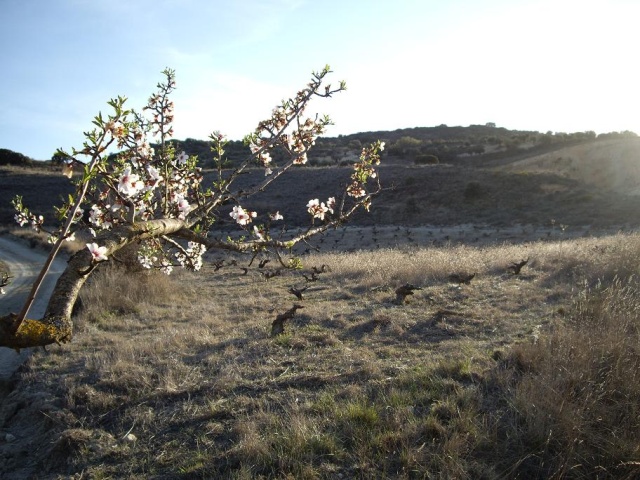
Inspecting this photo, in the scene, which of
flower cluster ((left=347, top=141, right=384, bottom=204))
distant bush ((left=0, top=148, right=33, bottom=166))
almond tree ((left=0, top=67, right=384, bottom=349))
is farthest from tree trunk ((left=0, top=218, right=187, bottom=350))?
distant bush ((left=0, top=148, right=33, bottom=166))

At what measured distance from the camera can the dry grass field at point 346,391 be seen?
338 cm

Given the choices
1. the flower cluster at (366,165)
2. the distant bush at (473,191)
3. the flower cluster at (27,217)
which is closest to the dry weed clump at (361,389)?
the flower cluster at (27,217)

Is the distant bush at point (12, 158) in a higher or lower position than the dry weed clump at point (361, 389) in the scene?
higher

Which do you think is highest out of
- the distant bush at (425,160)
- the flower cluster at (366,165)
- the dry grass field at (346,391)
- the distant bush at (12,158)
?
the distant bush at (12,158)

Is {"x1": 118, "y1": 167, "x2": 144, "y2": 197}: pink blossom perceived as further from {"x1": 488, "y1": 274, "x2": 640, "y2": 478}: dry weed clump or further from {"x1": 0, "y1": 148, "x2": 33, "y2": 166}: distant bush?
{"x1": 0, "y1": 148, "x2": 33, "y2": 166}: distant bush

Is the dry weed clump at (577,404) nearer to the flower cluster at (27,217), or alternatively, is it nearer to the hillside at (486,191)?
the flower cluster at (27,217)

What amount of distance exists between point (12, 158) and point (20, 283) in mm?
54441

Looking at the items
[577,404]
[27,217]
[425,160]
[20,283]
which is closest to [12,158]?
[425,160]

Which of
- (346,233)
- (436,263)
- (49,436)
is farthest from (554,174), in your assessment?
(49,436)

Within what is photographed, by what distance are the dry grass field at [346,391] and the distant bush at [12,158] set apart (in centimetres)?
5943

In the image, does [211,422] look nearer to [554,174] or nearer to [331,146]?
[554,174]

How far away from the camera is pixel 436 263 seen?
11188 mm

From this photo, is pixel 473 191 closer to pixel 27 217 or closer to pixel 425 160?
pixel 425 160

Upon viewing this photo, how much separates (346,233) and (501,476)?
934 inches
